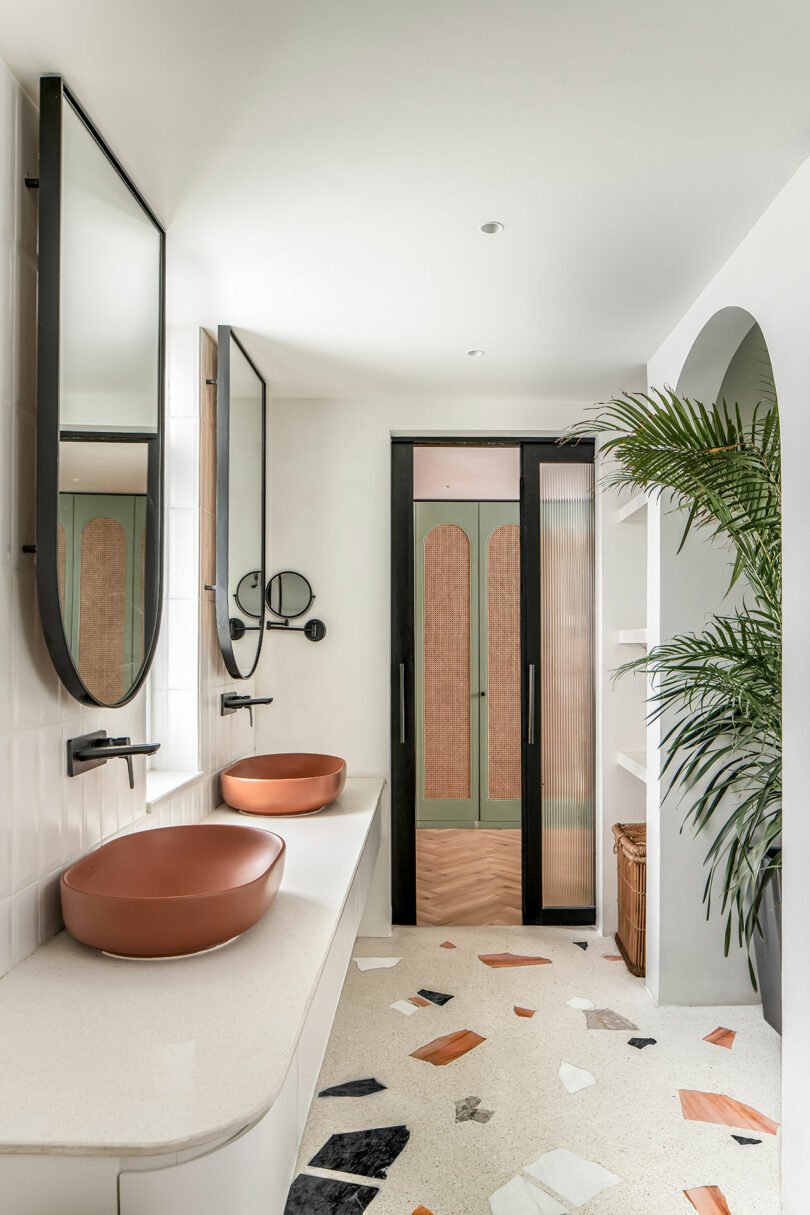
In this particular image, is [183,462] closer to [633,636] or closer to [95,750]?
[95,750]

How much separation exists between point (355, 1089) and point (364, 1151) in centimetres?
31

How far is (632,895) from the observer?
3262 millimetres

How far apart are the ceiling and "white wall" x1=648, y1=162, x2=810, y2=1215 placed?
171 millimetres

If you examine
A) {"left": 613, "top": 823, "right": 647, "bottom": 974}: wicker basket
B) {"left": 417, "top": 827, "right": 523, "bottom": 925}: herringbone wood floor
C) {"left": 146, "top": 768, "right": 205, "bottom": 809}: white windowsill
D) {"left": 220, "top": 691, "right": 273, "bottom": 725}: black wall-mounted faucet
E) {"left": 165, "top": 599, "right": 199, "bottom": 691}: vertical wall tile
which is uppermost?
{"left": 165, "top": 599, "right": 199, "bottom": 691}: vertical wall tile

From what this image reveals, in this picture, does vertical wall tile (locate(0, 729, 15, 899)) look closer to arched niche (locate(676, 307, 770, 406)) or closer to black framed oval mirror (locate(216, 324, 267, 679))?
black framed oval mirror (locate(216, 324, 267, 679))

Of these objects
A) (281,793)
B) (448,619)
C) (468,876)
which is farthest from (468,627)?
(281,793)

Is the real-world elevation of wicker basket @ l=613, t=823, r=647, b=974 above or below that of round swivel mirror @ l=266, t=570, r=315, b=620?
below

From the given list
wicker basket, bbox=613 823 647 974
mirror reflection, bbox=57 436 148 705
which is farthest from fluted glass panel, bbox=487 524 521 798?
mirror reflection, bbox=57 436 148 705

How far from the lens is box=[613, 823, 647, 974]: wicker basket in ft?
10.4

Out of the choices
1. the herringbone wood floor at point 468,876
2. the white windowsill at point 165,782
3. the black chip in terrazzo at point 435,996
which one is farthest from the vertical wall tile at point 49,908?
the herringbone wood floor at point 468,876

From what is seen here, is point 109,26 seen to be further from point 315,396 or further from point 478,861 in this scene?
point 478,861

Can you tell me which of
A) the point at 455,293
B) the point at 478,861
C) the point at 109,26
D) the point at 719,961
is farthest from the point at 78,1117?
the point at 478,861

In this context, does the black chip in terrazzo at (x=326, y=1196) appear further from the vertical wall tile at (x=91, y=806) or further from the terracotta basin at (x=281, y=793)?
the terracotta basin at (x=281, y=793)

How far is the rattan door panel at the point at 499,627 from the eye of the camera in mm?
5516
